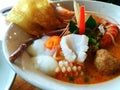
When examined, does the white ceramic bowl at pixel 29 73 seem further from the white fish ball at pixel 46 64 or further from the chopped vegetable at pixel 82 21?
the chopped vegetable at pixel 82 21

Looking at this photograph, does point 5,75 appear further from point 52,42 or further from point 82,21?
point 82,21

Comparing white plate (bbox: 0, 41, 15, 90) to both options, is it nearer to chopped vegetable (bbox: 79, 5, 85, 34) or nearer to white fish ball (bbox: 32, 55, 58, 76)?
white fish ball (bbox: 32, 55, 58, 76)

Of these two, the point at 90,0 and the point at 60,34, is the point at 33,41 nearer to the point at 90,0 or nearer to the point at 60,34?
the point at 60,34

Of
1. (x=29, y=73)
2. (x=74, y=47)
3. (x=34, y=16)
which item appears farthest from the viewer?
(x=34, y=16)

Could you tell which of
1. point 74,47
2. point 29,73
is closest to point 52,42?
point 74,47

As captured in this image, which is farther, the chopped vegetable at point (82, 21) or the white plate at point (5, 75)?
the chopped vegetable at point (82, 21)

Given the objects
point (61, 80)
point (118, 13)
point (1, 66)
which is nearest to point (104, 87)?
point (61, 80)

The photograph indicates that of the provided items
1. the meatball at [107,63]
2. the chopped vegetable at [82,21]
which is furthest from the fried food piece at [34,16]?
the meatball at [107,63]
